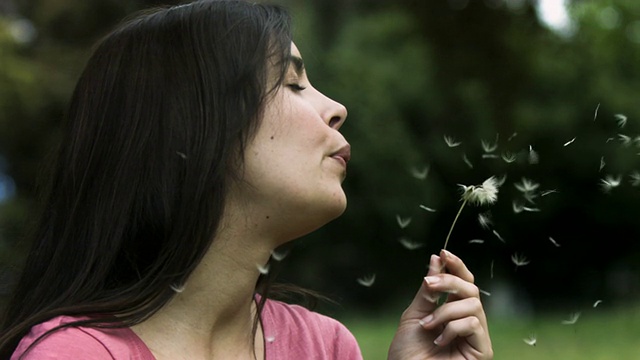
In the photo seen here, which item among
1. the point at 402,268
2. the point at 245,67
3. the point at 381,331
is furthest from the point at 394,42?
the point at 245,67

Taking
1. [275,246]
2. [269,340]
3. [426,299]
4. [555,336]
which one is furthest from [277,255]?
[555,336]

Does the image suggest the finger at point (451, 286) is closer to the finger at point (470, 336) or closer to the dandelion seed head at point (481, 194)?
the finger at point (470, 336)

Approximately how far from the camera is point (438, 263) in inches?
77.9

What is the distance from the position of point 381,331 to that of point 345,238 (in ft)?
10.9

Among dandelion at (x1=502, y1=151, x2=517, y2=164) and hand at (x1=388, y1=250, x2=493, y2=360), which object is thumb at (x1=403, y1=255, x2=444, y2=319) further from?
dandelion at (x1=502, y1=151, x2=517, y2=164)

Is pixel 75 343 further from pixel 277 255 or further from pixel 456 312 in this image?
pixel 456 312

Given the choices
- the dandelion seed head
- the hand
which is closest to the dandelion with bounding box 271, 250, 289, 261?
the hand

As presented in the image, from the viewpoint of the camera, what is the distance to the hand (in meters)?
1.94

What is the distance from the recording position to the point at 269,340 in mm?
2143

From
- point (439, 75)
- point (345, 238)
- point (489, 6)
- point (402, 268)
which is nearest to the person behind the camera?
point (489, 6)

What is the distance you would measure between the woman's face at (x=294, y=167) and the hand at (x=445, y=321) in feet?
0.77

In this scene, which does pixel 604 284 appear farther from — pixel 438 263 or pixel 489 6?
pixel 438 263

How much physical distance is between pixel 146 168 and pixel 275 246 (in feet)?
0.96

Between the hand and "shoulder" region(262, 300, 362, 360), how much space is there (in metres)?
0.21
